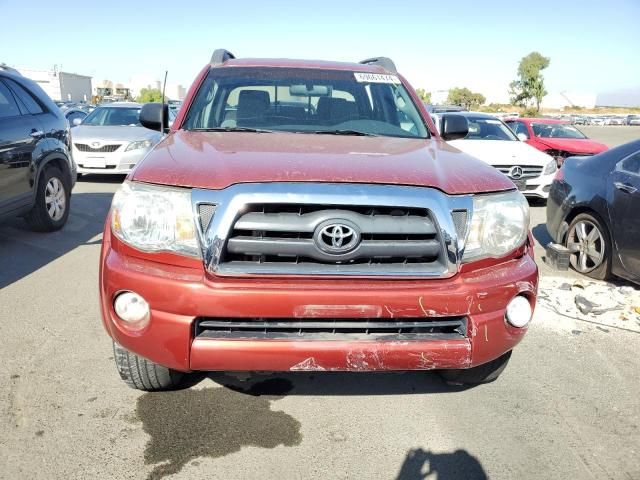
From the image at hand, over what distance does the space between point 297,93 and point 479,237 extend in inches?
75.4

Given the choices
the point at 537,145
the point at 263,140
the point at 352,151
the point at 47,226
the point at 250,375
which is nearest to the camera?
the point at 352,151

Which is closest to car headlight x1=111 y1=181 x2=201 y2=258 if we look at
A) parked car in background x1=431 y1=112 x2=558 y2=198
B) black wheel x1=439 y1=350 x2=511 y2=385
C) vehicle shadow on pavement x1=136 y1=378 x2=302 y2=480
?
vehicle shadow on pavement x1=136 y1=378 x2=302 y2=480

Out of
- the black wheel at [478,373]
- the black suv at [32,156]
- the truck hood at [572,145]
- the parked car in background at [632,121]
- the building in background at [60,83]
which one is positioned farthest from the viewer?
the building in background at [60,83]

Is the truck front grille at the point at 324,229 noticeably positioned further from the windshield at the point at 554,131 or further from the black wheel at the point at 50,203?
the windshield at the point at 554,131

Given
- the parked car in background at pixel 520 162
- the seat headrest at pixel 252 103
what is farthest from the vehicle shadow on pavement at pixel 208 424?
the parked car in background at pixel 520 162

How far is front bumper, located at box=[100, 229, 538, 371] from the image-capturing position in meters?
2.23

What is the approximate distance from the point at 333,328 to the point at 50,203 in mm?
5226

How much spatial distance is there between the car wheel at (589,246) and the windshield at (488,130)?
5464 mm

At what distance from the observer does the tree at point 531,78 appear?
6762cm

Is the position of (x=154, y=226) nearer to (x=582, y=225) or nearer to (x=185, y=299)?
(x=185, y=299)

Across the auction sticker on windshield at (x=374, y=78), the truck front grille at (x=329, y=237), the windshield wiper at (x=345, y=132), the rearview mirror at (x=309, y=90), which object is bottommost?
the truck front grille at (x=329, y=237)

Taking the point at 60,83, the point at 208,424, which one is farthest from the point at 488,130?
the point at 60,83

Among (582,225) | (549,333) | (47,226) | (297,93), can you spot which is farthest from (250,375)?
(47,226)

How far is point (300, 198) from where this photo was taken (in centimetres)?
224
